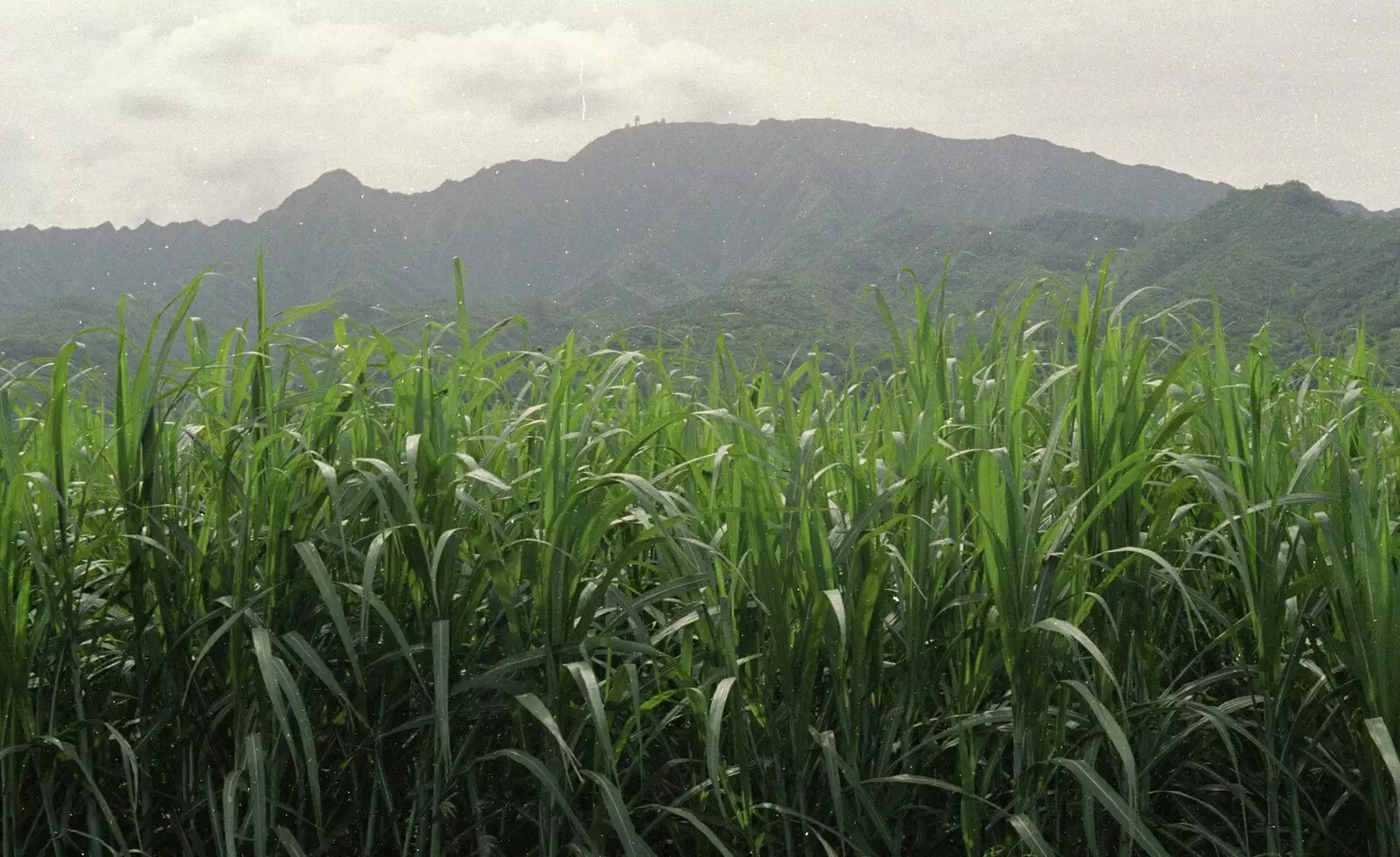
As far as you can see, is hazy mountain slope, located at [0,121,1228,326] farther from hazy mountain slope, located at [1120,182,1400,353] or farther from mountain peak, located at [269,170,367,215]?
hazy mountain slope, located at [1120,182,1400,353]

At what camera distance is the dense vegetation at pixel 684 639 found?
3.89 feet

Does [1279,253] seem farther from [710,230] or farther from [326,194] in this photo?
[326,194]

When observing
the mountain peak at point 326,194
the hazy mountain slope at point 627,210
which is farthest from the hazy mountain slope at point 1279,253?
the mountain peak at point 326,194

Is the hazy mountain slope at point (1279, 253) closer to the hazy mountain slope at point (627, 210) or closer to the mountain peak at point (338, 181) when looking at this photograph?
the hazy mountain slope at point (627, 210)

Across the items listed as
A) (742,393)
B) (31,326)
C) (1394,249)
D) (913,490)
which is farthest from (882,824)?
(31,326)

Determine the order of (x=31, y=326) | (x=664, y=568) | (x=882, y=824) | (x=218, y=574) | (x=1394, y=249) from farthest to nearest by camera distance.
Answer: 1. (x=31, y=326)
2. (x=1394, y=249)
3. (x=664, y=568)
4. (x=218, y=574)
5. (x=882, y=824)

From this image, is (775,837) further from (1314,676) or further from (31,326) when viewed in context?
(31,326)

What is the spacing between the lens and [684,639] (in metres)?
1.28

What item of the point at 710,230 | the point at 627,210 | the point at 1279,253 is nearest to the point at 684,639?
the point at 1279,253

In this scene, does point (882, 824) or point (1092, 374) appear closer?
point (882, 824)

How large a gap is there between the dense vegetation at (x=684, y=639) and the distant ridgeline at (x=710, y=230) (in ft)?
113

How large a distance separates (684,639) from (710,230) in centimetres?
12355

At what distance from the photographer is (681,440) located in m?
1.67

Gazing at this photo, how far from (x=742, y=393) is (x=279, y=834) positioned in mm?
795
